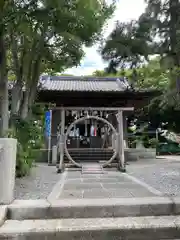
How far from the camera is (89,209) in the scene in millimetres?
3611

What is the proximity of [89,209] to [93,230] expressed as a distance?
503mm

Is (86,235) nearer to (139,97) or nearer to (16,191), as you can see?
(16,191)

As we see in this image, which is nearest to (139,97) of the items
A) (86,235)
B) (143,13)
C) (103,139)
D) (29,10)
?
(103,139)

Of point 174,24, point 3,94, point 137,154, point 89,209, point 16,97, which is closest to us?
point 89,209

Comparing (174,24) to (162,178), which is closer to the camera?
(162,178)

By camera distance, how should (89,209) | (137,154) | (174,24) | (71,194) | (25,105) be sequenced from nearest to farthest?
(89,209), (71,194), (25,105), (174,24), (137,154)

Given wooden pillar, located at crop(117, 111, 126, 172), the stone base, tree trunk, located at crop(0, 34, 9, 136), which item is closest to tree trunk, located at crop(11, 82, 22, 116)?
tree trunk, located at crop(0, 34, 9, 136)

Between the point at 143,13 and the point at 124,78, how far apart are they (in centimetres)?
735

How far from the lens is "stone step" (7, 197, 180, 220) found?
3.55 metres

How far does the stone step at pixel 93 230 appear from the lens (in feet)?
10.0

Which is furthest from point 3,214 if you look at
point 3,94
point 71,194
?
point 3,94

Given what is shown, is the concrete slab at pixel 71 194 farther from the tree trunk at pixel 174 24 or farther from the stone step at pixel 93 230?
the tree trunk at pixel 174 24

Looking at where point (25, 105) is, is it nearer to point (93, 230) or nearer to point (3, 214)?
point (3, 214)

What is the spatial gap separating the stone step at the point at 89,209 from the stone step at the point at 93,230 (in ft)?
0.58
